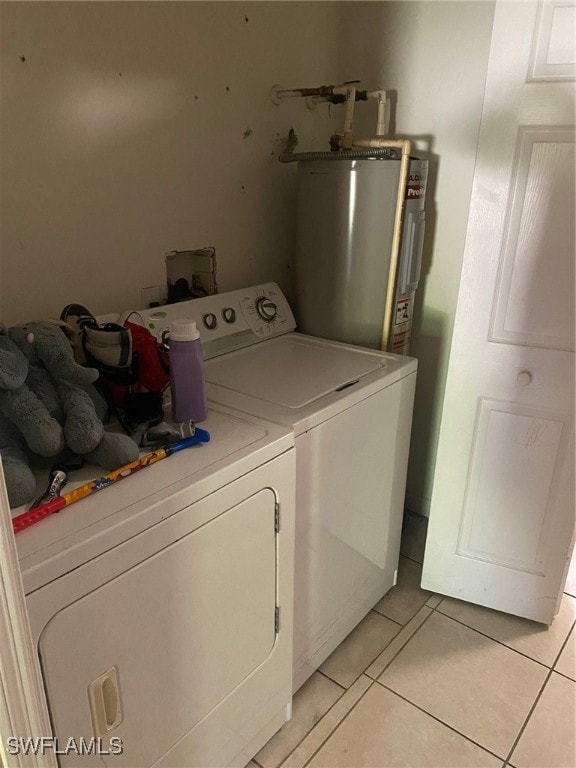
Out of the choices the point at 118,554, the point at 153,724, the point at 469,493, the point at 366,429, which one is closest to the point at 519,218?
the point at 366,429

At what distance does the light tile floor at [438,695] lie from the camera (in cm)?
145

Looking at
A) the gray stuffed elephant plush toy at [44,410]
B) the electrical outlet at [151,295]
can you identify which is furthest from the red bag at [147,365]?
the electrical outlet at [151,295]

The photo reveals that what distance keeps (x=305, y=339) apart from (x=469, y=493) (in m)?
0.73

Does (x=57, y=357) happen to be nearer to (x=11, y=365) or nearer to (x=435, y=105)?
(x=11, y=365)

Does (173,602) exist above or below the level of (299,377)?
below

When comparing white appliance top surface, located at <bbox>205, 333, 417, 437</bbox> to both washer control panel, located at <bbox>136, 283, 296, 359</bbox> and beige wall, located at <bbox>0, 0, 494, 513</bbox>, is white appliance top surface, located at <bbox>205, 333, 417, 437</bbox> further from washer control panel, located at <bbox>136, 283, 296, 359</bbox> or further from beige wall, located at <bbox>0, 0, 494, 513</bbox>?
beige wall, located at <bbox>0, 0, 494, 513</bbox>

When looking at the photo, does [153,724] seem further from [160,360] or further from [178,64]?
[178,64]

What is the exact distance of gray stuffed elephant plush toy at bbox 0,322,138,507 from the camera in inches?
38.0

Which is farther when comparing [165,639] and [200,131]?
[200,131]

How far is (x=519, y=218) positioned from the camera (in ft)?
→ 5.04

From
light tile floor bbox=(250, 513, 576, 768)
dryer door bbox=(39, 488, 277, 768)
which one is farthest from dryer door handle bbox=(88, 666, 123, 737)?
light tile floor bbox=(250, 513, 576, 768)

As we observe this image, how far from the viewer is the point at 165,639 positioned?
1032 mm

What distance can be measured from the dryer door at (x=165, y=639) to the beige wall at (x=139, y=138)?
75 cm
